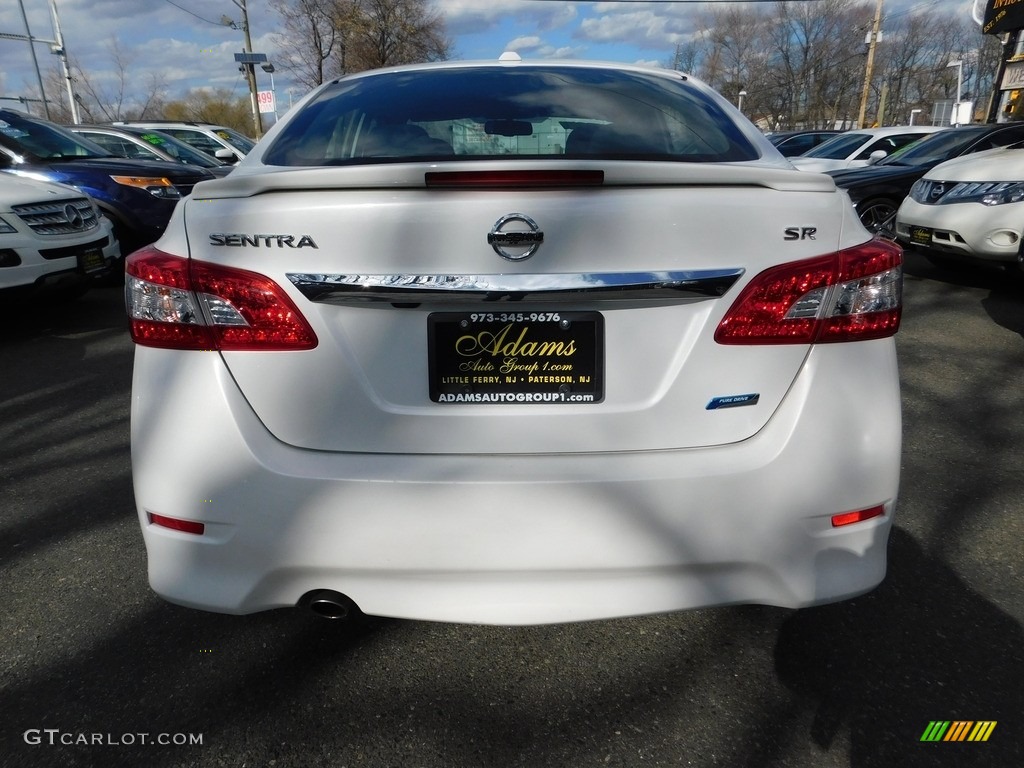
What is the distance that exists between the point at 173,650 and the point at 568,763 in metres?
1.18

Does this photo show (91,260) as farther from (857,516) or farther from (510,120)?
(857,516)

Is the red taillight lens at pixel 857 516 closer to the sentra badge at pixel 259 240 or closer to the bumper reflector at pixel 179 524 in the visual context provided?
the sentra badge at pixel 259 240

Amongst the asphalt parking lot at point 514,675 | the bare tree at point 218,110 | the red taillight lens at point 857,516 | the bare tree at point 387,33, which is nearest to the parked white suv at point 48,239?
the asphalt parking lot at point 514,675

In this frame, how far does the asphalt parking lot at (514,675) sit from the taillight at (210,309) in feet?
3.21

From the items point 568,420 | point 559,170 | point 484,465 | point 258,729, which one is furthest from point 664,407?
point 258,729

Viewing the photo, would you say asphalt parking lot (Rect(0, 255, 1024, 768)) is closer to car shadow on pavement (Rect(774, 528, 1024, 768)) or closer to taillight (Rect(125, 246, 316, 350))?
car shadow on pavement (Rect(774, 528, 1024, 768))

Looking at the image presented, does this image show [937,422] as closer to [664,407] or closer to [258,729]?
[664,407]

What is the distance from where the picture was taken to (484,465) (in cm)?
164

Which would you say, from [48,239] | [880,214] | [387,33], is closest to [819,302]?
[48,239]

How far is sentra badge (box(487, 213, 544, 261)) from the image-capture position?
155cm

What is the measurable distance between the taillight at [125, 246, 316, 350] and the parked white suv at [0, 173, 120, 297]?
452 centimetres

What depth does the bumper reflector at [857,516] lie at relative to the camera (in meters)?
1.72

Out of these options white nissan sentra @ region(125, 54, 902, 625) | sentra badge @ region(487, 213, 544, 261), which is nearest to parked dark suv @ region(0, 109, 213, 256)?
white nissan sentra @ region(125, 54, 902, 625)

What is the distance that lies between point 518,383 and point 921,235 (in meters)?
6.66
